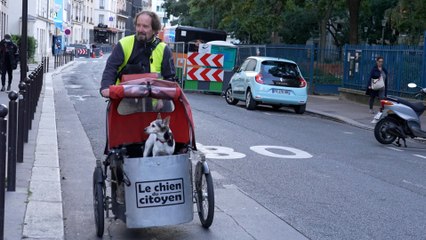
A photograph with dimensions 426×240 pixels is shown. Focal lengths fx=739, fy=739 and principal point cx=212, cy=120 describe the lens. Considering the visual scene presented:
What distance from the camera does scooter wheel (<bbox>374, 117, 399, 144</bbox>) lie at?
1452 centimetres

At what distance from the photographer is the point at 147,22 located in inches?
260

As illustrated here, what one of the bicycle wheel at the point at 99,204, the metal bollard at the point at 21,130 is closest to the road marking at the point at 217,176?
the metal bollard at the point at 21,130

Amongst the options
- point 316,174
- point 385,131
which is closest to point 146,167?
point 316,174

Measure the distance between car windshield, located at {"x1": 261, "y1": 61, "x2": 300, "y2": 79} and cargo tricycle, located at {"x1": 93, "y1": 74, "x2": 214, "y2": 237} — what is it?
1505 cm

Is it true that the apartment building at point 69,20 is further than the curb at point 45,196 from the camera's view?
Yes

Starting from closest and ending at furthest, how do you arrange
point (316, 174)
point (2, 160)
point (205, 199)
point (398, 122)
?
point (2, 160) < point (205, 199) < point (316, 174) < point (398, 122)

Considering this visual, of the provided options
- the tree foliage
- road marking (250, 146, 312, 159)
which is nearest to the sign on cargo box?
road marking (250, 146, 312, 159)

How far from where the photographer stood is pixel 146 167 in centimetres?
607

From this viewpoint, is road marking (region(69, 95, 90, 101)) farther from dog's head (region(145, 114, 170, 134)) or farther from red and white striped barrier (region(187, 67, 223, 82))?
dog's head (region(145, 114, 170, 134))

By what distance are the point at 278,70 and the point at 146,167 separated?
15781mm

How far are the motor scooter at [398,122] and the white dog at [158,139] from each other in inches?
356

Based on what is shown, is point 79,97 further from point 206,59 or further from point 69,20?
point 69,20

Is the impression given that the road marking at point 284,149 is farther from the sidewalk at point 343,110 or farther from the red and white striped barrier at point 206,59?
the red and white striped barrier at point 206,59

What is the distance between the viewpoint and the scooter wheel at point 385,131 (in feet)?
47.6
